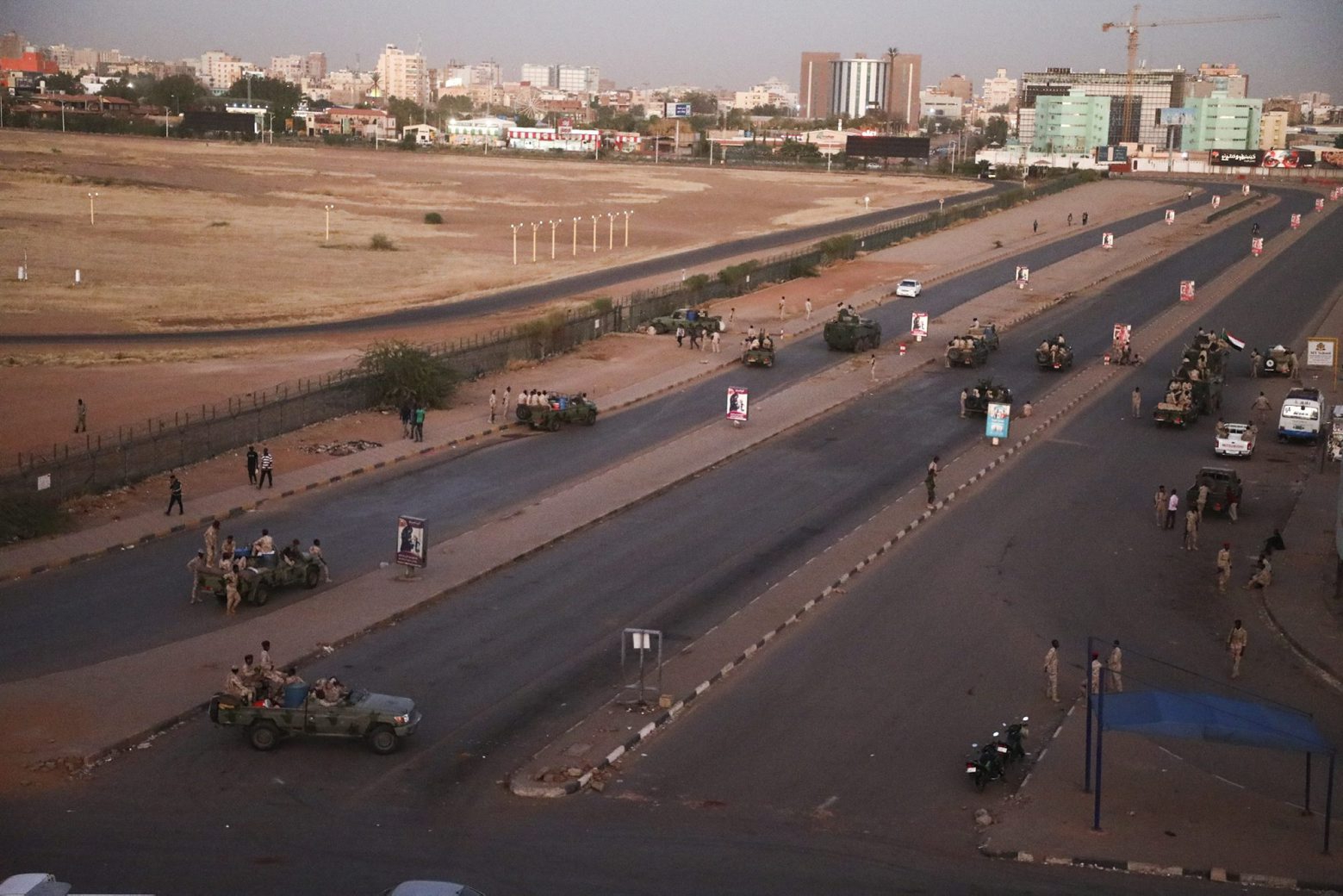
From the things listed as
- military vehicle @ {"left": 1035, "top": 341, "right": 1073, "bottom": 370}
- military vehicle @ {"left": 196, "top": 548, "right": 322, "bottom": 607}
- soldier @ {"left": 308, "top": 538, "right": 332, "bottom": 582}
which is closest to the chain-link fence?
military vehicle @ {"left": 196, "top": 548, "right": 322, "bottom": 607}

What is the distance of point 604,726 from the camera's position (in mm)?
24047

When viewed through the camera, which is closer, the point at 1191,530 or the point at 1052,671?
the point at 1052,671

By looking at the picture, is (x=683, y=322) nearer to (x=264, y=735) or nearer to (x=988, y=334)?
(x=988, y=334)

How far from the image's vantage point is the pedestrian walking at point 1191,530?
37250 millimetres

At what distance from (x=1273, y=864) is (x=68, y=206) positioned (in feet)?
357

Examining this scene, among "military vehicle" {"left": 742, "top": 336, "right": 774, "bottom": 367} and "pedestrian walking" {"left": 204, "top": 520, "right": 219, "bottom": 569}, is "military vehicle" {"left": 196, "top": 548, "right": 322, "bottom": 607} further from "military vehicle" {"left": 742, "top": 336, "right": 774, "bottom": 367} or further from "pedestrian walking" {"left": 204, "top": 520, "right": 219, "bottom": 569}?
"military vehicle" {"left": 742, "top": 336, "right": 774, "bottom": 367}

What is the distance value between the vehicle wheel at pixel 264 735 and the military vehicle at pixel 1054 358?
47.2 meters

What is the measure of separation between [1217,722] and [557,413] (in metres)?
30.4

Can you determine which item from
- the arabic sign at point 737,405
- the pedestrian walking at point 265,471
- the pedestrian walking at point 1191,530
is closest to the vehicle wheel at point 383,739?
the pedestrian walking at point 265,471

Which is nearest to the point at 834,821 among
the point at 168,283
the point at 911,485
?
the point at 911,485

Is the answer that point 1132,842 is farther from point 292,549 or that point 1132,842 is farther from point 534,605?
point 292,549

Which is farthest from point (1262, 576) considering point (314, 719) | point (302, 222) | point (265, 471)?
point (302, 222)

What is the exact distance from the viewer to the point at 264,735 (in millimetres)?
22750

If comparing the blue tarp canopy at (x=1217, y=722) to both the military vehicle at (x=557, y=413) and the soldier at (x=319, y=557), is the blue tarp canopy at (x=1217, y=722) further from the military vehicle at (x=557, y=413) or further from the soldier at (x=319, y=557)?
the military vehicle at (x=557, y=413)
